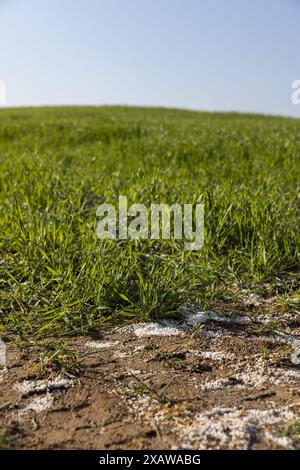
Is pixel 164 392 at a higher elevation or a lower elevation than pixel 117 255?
lower

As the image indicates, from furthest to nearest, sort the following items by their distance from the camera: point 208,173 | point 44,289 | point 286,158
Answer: point 286,158, point 208,173, point 44,289

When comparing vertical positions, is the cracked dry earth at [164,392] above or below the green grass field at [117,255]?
below

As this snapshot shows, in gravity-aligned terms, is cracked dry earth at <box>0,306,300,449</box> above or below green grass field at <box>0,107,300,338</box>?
below

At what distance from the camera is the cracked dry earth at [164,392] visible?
5.71 feet

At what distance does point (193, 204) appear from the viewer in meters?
4.05

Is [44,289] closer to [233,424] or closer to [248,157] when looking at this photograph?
[233,424]

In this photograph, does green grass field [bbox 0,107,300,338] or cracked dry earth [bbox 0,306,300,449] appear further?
green grass field [bbox 0,107,300,338]

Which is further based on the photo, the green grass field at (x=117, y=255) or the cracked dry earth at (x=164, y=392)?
the green grass field at (x=117, y=255)

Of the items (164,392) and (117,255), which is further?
(117,255)

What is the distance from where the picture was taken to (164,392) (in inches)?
80.5

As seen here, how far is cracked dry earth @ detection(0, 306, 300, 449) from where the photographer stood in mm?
A: 1741
